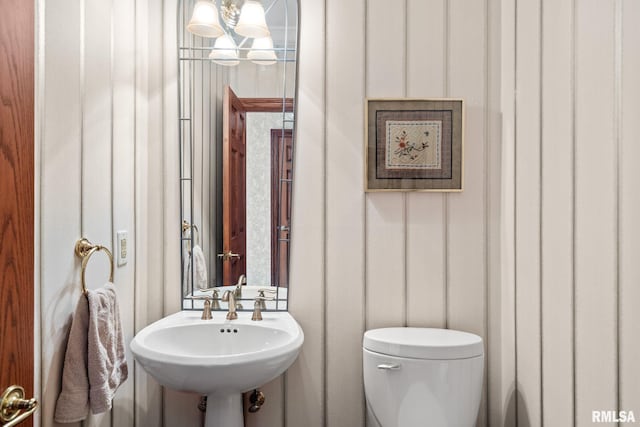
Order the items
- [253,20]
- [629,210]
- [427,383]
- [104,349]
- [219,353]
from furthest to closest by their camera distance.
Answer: [253,20] < [219,353] < [427,383] < [104,349] < [629,210]

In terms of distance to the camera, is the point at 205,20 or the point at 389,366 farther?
the point at 205,20

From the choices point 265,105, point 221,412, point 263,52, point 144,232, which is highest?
point 263,52

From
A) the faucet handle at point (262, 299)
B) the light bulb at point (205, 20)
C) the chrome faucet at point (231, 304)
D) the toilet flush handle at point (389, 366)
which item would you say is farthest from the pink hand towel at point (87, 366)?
the light bulb at point (205, 20)

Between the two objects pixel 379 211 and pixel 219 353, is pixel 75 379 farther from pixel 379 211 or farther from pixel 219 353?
pixel 379 211

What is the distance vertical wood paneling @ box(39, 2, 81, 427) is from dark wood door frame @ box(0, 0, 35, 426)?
13 cm

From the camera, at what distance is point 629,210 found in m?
1.07

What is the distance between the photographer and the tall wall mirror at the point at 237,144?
169cm

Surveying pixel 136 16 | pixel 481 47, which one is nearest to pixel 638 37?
pixel 481 47

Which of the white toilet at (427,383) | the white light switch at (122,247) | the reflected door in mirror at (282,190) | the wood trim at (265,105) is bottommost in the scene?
the white toilet at (427,383)

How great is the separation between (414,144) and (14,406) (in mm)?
1419

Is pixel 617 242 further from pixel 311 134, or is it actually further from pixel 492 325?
pixel 311 134

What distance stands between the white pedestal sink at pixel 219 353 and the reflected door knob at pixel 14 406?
40 cm

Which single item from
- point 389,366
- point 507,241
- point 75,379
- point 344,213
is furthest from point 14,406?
point 507,241

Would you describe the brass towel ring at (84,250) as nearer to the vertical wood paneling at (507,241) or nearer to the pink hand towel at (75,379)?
the pink hand towel at (75,379)
